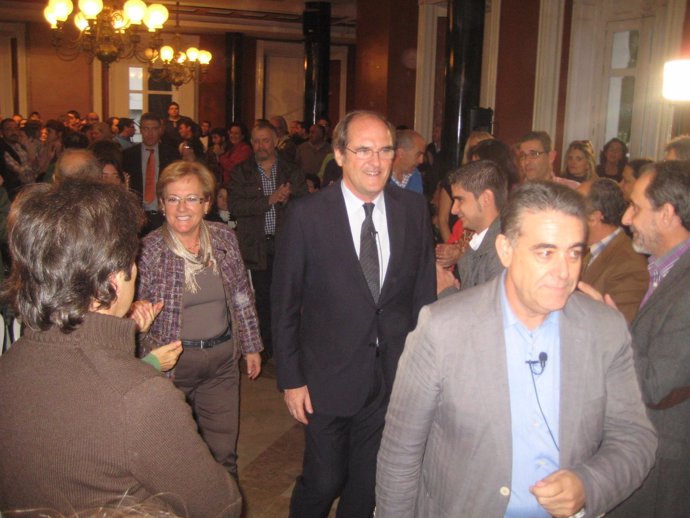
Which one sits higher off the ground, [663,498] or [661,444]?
[661,444]

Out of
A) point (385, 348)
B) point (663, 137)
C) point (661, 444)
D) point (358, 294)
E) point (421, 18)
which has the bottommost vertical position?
point (661, 444)

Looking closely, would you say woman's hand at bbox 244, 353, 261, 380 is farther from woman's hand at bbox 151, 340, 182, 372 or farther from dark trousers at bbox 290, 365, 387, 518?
woman's hand at bbox 151, 340, 182, 372

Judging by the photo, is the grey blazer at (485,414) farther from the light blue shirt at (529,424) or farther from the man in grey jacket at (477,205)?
the man in grey jacket at (477,205)

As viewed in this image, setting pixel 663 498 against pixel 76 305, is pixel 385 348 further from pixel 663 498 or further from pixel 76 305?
pixel 76 305

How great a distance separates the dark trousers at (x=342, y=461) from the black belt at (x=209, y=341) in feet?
2.08

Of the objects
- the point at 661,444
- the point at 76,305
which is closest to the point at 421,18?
the point at 661,444

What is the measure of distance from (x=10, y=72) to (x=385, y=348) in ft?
57.3

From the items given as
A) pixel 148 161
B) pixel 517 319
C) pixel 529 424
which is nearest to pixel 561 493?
pixel 529 424

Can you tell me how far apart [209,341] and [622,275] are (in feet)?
5.85

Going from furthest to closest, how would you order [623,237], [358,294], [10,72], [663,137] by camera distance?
[10,72] < [663,137] < [623,237] < [358,294]

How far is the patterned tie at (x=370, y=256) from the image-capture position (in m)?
2.56

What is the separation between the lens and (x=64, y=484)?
1.24m

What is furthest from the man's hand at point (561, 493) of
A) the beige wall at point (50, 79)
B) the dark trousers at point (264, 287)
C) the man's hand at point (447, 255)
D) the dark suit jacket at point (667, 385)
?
the beige wall at point (50, 79)

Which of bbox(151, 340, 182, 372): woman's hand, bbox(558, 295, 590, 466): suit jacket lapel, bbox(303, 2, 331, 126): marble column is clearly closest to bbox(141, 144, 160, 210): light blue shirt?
bbox(151, 340, 182, 372): woman's hand
